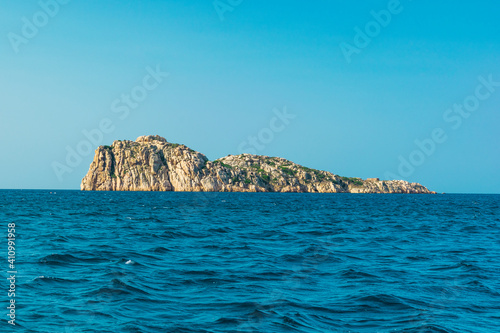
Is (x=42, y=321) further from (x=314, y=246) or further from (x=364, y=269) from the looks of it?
(x=314, y=246)

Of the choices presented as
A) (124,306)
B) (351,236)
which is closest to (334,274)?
(124,306)

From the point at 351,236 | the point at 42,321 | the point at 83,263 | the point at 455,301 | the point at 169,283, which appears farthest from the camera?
the point at 351,236

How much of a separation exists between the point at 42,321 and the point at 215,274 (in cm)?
839

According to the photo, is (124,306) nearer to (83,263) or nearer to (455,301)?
(83,263)

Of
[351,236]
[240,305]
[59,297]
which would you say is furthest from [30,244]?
[351,236]

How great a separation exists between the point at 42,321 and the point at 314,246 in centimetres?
1994

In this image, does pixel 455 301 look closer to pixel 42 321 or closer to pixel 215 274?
pixel 215 274

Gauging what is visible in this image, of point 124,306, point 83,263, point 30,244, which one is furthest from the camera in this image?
point 30,244

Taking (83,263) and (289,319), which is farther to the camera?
(83,263)

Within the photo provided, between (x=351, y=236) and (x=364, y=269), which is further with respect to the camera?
(x=351, y=236)

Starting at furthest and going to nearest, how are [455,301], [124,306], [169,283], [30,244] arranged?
[30,244]
[169,283]
[455,301]
[124,306]

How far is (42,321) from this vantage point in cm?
1219

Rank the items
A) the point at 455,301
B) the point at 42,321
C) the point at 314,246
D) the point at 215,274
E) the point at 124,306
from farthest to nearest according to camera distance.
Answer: the point at 314,246 → the point at 215,274 → the point at 455,301 → the point at 124,306 → the point at 42,321

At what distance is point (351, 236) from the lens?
35.7 metres
